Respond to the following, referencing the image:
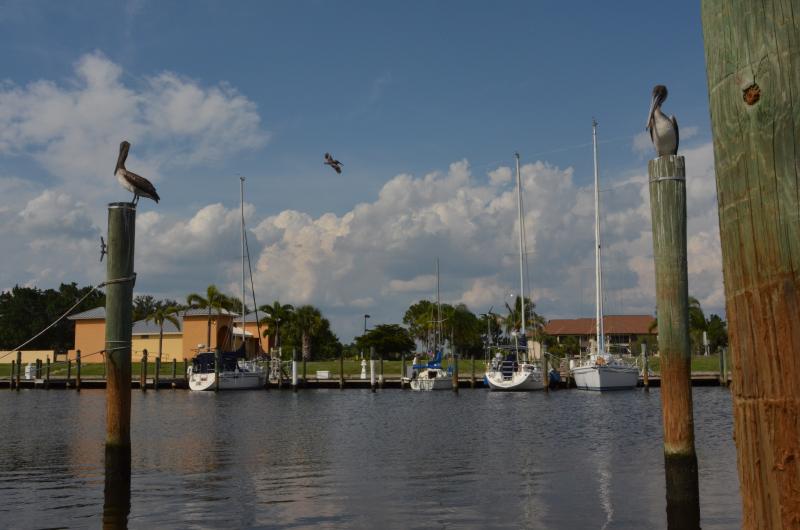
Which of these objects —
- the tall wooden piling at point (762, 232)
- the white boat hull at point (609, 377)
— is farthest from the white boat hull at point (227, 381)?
the tall wooden piling at point (762, 232)

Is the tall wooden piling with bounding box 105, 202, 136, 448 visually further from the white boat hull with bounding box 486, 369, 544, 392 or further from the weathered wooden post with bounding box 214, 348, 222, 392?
the weathered wooden post with bounding box 214, 348, 222, 392

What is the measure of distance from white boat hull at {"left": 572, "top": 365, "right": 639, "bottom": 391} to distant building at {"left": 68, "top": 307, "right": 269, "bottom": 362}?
142 ft

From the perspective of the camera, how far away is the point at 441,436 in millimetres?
27172

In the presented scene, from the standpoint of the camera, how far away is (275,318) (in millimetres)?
90750

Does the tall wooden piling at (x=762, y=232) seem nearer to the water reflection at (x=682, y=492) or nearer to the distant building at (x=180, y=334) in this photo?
the water reflection at (x=682, y=492)

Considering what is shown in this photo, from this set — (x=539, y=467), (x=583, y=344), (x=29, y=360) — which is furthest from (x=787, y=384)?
(x=583, y=344)

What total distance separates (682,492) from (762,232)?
394 inches

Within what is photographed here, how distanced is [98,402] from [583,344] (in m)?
87.9

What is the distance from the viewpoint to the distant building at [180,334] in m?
86.9

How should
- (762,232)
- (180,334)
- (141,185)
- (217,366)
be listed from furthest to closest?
(180,334)
(217,366)
(141,185)
(762,232)

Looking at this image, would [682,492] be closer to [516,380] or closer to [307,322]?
[516,380]

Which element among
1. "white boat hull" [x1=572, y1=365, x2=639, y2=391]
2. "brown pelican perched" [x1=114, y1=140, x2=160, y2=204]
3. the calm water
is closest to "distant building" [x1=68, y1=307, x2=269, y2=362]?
"white boat hull" [x1=572, y1=365, x2=639, y2=391]

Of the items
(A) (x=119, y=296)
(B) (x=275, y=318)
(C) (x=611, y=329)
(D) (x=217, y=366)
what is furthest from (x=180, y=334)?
(A) (x=119, y=296)

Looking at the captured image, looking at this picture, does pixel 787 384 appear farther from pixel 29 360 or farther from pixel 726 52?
pixel 29 360
